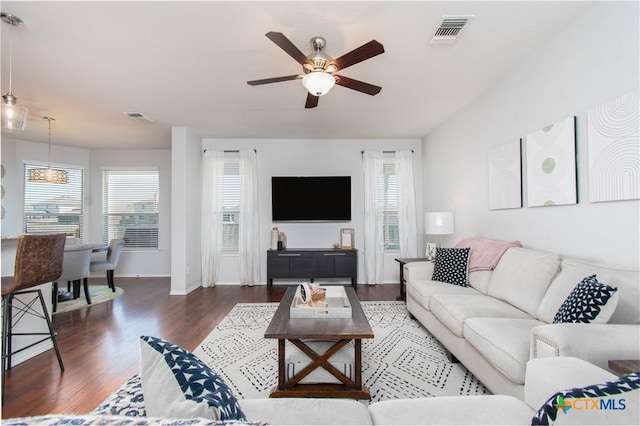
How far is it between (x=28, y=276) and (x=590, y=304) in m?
3.74

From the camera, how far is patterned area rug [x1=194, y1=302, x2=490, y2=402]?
195 cm

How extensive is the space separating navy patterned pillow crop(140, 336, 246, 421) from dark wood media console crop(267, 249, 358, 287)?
155 inches

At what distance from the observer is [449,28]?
6.98 feet

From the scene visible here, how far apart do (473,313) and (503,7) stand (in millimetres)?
2175

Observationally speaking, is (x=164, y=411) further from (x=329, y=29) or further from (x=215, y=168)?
(x=215, y=168)

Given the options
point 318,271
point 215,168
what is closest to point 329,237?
point 318,271

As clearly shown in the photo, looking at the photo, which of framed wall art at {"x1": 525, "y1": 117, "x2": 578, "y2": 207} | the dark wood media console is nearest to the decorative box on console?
framed wall art at {"x1": 525, "y1": 117, "x2": 578, "y2": 207}

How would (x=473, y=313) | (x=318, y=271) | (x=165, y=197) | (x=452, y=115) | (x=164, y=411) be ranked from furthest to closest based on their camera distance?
(x=165, y=197) → (x=318, y=271) → (x=452, y=115) → (x=473, y=313) → (x=164, y=411)

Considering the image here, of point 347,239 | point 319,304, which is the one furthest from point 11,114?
point 347,239

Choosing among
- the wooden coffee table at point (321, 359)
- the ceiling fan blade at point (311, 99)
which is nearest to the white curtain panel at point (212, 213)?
the ceiling fan blade at point (311, 99)

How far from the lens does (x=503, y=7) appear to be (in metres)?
1.94

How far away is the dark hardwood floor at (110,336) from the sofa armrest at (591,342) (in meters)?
2.67

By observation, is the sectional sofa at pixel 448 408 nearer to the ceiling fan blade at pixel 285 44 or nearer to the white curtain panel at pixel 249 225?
the ceiling fan blade at pixel 285 44

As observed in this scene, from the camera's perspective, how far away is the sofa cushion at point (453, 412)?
99cm
